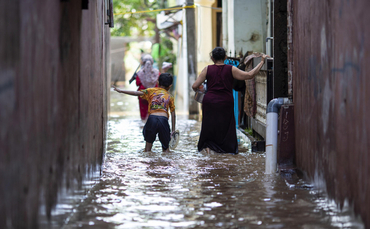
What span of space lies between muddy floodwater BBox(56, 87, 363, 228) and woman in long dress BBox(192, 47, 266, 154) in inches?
16.2

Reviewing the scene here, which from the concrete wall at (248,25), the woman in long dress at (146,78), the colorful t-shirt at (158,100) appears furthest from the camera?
the woman in long dress at (146,78)

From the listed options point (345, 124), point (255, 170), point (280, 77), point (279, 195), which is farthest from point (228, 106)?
point (345, 124)

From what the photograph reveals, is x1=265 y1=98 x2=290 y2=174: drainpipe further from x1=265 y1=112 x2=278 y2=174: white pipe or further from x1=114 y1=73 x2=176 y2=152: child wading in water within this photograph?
x1=114 y1=73 x2=176 y2=152: child wading in water

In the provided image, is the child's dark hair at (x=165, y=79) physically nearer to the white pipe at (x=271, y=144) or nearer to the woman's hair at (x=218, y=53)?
the woman's hair at (x=218, y=53)

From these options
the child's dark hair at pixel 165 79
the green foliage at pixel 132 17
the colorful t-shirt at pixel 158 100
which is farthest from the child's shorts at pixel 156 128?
the green foliage at pixel 132 17

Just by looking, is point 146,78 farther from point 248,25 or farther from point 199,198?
point 199,198

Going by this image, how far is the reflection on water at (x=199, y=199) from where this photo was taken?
3.67 metres

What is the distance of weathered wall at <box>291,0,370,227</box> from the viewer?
306cm

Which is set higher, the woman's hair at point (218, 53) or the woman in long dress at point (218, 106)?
the woman's hair at point (218, 53)

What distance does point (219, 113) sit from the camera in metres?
7.43

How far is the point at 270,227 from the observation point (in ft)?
11.6

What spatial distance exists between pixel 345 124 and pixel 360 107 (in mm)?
402

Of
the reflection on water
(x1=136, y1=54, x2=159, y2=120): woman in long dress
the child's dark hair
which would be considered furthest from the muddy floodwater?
(x1=136, y1=54, x2=159, y2=120): woman in long dress

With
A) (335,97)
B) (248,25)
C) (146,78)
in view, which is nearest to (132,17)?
(146,78)
